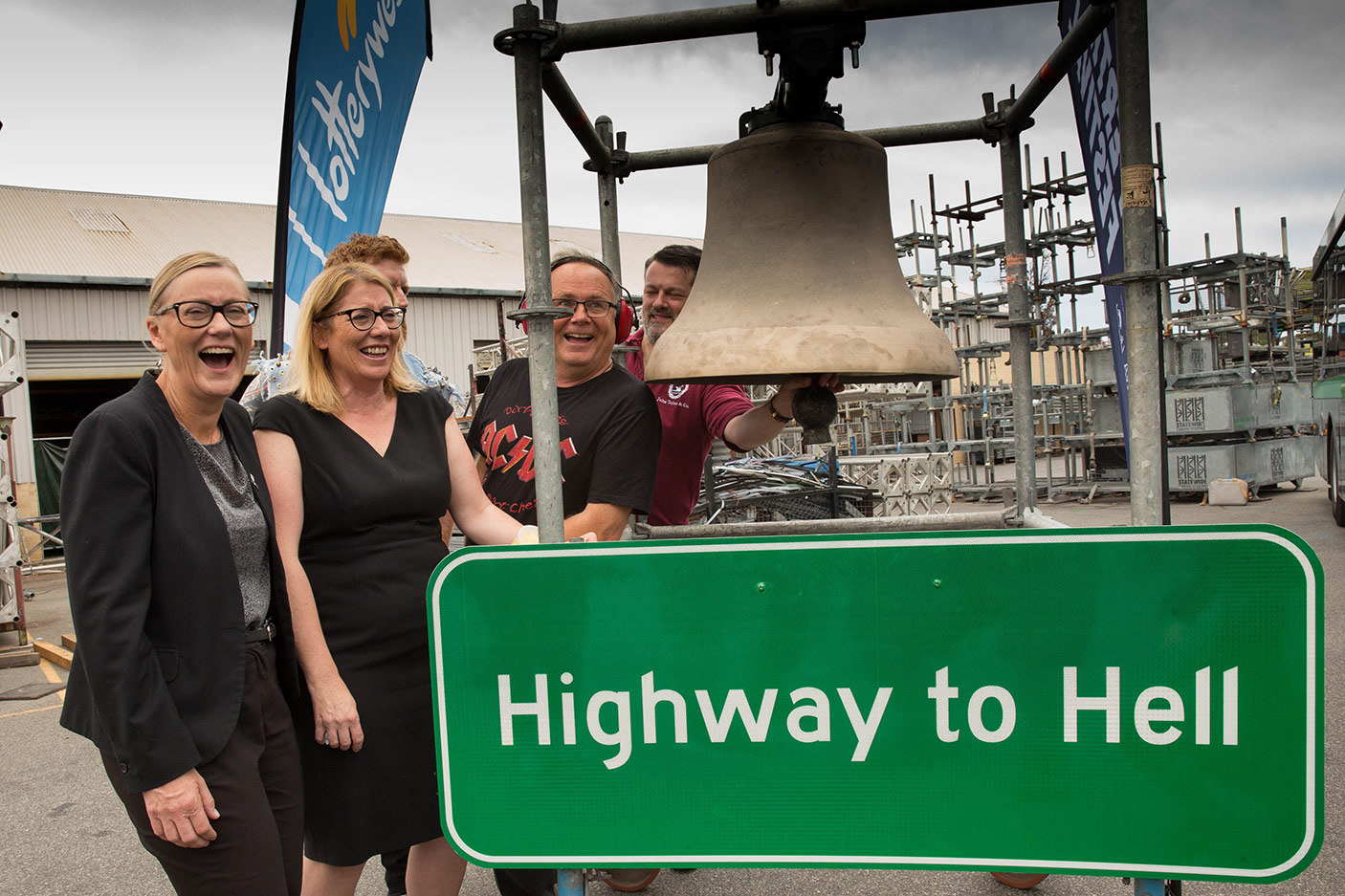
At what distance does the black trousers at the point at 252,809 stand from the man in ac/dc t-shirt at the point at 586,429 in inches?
30.2

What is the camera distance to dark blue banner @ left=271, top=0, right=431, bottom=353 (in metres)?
3.88

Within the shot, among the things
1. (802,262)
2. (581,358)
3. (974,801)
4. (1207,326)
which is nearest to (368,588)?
(581,358)

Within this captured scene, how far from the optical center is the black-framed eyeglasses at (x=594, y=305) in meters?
2.26

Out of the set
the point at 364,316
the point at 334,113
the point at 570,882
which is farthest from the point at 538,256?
the point at 334,113

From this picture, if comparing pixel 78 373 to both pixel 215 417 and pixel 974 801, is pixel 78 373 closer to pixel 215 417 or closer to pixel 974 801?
pixel 215 417

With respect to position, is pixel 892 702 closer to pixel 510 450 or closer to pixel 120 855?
pixel 510 450

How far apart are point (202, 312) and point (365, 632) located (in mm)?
768

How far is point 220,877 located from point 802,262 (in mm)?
1620

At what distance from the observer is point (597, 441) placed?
2.31 metres

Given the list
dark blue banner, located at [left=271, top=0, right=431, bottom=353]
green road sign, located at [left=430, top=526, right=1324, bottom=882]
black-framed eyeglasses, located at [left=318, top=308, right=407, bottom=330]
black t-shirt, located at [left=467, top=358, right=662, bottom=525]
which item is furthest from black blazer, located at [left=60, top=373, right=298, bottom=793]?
dark blue banner, located at [left=271, top=0, right=431, bottom=353]

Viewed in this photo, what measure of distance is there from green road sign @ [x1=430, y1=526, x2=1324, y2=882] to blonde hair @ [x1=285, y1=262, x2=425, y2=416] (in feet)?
2.75

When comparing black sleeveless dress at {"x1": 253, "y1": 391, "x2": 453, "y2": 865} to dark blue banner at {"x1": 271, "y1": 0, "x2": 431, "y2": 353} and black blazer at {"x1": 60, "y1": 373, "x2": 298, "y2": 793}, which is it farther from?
dark blue banner at {"x1": 271, "y1": 0, "x2": 431, "y2": 353}

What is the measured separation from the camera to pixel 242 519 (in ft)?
5.92

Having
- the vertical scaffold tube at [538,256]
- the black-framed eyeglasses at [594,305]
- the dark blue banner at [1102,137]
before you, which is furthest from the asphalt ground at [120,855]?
the black-framed eyeglasses at [594,305]
